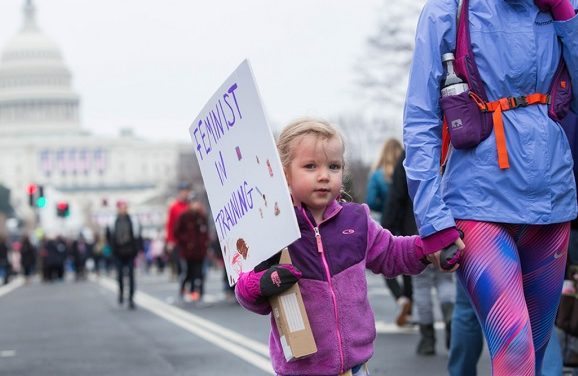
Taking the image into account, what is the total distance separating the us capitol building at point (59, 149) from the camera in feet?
550

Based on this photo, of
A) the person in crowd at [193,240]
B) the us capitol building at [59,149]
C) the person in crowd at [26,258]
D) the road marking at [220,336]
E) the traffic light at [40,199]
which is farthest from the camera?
the us capitol building at [59,149]

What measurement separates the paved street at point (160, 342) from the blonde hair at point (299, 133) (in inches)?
155

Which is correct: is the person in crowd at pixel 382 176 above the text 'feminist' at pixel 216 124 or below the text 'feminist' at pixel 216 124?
above

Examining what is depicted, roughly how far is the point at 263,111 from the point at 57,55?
17421 centimetres

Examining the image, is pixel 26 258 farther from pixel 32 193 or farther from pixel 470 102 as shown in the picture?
pixel 470 102

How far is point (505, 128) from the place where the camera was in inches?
190

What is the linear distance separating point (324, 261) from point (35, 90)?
540 feet

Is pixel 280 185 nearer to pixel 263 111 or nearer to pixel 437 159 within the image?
pixel 263 111

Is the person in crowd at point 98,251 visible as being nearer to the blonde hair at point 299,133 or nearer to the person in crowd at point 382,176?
the person in crowd at point 382,176

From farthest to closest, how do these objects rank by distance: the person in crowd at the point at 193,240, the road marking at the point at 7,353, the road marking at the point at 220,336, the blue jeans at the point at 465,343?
1. the person in crowd at the point at 193,240
2. the road marking at the point at 7,353
3. the road marking at the point at 220,336
4. the blue jeans at the point at 465,343

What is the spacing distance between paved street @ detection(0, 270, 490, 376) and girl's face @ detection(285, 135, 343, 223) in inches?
155

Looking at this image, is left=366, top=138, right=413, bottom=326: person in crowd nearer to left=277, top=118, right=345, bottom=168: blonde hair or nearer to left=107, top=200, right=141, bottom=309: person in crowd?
left=277, top=118, right=345, bottom=168: blonde hair

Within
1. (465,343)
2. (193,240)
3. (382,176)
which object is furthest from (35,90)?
(465,343)

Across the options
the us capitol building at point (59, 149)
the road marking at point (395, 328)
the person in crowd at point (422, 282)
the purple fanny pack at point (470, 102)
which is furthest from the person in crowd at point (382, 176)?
the us capitol building at point (59, 149)
